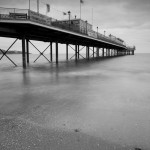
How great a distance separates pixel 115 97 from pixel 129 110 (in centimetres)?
158

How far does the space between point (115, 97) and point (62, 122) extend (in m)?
3.08

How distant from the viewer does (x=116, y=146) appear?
3.13 m

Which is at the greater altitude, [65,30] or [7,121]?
[65,30]

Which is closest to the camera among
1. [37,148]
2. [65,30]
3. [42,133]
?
[37,148]

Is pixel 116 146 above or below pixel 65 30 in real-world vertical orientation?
below

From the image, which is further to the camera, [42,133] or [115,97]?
[115,97]

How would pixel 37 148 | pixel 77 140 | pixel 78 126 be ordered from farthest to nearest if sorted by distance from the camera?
1. pixel 78 126
2. pixel 77 140
3. pixel 37 148

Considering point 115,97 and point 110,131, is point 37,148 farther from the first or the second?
point 115,97

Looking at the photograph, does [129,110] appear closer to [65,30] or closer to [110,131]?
[110,131]

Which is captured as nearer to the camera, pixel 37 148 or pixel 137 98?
pixel 37 148

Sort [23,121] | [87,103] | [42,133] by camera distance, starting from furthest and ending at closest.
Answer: [87,103], [23,121], [42,133]

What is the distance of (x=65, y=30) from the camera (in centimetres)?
2145

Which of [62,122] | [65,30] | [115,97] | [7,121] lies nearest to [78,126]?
[62,122]

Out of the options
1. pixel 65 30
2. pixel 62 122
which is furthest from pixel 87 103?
pixel 65 30
